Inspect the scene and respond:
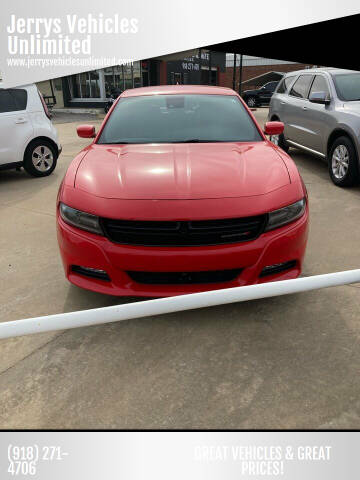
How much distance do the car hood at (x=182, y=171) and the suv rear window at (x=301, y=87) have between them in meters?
4.23

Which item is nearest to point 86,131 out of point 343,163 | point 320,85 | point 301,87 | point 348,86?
point 343,163

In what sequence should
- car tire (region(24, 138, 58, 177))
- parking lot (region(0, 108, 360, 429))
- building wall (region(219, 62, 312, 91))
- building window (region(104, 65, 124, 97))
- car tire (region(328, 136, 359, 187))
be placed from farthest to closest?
building wall (region(219, 62, 312, 91)) < building window (region(104, 65, 124, 97)) < car tire (region(24, 138, 58, 177)) < car tire (region(328, 136, 359, 187)) < parking lot (region(0, 108, 360, 429))

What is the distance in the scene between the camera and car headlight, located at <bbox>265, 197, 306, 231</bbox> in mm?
2418

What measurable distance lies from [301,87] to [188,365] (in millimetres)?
6208

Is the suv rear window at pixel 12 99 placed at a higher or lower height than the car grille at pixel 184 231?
higher

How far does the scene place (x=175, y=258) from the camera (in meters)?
2.32

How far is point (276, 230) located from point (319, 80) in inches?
193

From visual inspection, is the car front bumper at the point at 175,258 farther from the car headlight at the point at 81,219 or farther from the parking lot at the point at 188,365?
the parking lot at the point at 188,365

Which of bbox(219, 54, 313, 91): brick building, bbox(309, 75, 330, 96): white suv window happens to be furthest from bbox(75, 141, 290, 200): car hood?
bbox(219, 54, 313, 91): brick building

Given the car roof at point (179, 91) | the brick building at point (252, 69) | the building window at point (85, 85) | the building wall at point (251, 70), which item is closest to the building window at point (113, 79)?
the building window at point (85, 85)

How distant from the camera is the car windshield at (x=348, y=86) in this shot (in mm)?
5613

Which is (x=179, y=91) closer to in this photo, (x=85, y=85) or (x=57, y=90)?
(x=85, y=85)

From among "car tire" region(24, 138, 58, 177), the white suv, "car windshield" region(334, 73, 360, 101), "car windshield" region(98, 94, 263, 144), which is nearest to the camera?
"car windshield" region(98, 94, 263, 144)

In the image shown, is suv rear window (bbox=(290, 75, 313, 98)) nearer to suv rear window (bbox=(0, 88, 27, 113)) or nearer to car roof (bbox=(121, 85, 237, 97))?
car roof (bbox=(121, 85, 237, 97))
